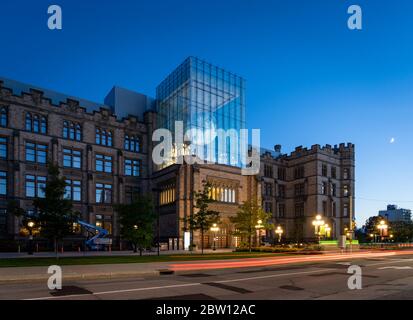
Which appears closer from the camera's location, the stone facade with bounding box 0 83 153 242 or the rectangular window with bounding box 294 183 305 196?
the stone facade with bounding box 0 83 153 242

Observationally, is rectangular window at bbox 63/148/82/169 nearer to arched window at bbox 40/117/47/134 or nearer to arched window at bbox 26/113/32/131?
arched window at bbox 40/117/47/134

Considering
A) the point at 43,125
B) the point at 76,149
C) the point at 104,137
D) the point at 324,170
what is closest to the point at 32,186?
the point at 76,149

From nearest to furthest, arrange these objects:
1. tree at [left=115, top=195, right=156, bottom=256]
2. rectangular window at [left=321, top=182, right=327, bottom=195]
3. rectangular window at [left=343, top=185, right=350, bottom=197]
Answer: tree at [left=115, top=195, right=156, bottom=256] < rectangular window at [left=321, top=182, right=327, bottom=195] < rectangular window at [left=343, top=185, right=350, bottom=197]

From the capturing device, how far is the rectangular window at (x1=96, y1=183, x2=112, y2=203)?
5308 cm

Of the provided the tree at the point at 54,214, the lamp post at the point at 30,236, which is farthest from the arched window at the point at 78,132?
the tree at the point at 54,214

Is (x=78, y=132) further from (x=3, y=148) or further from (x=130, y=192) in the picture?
(x=130, y=192)

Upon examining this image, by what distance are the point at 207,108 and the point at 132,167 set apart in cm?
1469

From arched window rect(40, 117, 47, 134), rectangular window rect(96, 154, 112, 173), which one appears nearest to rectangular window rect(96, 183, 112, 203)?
rectangular window rect(96, 154, 112, 173)

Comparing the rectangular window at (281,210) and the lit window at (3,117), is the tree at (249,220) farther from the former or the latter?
the rectangular window at (281,210)

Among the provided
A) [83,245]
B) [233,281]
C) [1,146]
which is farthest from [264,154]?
[233,281]

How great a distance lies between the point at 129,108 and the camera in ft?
202

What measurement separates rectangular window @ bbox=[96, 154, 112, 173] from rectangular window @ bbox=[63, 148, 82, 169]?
8.72ft

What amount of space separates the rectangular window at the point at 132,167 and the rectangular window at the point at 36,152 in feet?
39.7
